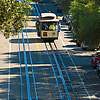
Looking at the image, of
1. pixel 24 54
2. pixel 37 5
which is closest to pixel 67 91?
pixel 24 54

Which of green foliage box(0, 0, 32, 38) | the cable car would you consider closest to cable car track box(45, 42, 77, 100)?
the cable car

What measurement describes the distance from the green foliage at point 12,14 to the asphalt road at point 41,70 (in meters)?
7.31

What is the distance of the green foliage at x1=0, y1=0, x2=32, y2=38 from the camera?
27827 mm

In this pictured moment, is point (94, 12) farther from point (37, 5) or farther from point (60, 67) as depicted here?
point (37, 5)

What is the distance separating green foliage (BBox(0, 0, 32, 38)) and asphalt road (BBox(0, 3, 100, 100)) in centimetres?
731

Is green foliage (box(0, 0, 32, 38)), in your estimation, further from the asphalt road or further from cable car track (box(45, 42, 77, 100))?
cable car track (box(45, 42, 77, 100))

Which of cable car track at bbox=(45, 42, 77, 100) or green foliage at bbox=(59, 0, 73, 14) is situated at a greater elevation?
cable car track at bbox=(45, 42, 77, 100)

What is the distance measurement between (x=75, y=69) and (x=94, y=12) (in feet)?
20.8

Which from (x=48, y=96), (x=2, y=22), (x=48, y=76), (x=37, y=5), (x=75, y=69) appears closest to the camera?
(x=2, y=22)

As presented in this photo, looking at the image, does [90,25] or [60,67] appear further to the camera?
[60,67]

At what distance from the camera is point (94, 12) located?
41.0 meters

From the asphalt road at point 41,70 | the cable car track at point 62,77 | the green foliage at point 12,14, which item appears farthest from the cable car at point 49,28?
the green foliage at point 12,14

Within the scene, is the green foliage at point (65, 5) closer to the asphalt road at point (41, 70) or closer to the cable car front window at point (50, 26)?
the asphalt road at point (41, 70)

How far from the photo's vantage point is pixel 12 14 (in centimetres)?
2838
